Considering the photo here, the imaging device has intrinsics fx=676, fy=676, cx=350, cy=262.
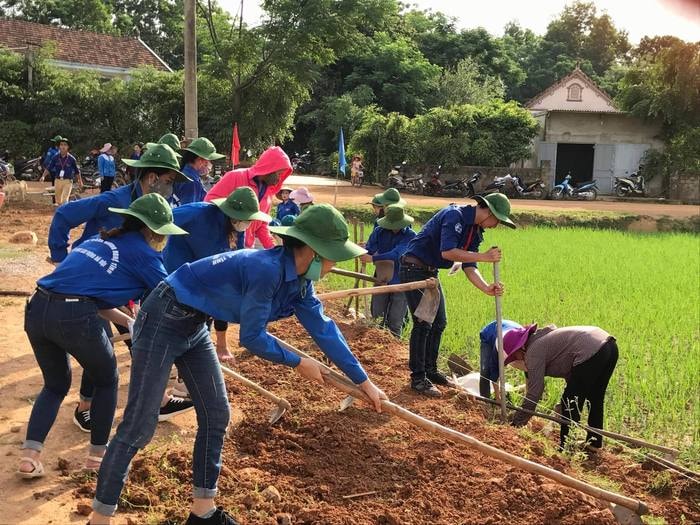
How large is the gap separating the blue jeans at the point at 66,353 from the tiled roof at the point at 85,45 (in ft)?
94.4

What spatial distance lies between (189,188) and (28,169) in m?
18.6

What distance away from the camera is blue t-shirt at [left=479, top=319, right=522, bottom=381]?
15.9 feet

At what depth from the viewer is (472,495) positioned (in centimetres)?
356

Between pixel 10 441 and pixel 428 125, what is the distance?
790 inches

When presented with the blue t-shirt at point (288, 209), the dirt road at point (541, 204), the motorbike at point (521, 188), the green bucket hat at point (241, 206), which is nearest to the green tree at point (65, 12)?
the dirt road at point (541, 204)

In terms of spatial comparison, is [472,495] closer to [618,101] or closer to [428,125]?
[428,125]

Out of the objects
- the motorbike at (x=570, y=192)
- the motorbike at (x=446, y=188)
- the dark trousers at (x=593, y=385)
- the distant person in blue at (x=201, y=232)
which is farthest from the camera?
the motorbike at (x=570, y=192)

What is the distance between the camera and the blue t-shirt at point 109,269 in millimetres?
3041

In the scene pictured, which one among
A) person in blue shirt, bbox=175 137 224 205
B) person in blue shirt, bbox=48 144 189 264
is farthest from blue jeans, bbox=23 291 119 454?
person in blue shirt, bbox=175 137 224 205

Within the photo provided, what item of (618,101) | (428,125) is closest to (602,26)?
(618,101)

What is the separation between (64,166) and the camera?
528 inches

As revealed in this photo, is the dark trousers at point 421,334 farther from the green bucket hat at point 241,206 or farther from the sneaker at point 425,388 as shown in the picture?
the green bucket hat at point 241,206

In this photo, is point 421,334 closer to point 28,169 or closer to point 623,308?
point 623,308

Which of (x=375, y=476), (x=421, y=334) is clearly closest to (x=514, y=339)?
(x=421, y=334)
